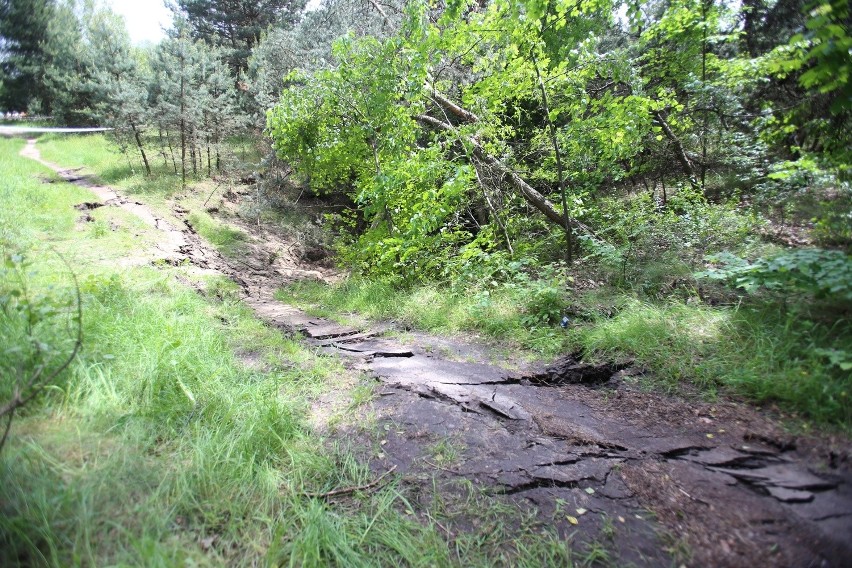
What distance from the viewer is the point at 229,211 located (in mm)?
10984

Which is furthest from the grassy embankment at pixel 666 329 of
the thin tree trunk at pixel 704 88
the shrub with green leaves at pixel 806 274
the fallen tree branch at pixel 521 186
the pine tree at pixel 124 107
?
the pine tree at pixel 124 107

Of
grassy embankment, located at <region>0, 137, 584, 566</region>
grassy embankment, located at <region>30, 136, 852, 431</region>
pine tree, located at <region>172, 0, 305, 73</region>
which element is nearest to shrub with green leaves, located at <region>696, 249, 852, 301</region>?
grassy embankment, located at <region>30, 136, 852, 431</region>

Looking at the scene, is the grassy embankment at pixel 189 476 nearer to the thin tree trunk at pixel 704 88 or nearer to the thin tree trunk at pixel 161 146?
the thin tree trunk at pixel 704 88

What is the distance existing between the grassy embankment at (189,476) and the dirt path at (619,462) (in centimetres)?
22

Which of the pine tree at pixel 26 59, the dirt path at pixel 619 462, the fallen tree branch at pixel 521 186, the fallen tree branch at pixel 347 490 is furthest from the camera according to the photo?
the pine tree at pixel 26 59

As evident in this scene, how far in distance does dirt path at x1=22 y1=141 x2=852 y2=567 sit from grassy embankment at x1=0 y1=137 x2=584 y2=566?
22 cm

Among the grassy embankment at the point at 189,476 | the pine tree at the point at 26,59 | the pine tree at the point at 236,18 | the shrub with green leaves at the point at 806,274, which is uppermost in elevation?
the pine tree at the point at 236,18

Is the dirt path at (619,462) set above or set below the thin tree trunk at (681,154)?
below

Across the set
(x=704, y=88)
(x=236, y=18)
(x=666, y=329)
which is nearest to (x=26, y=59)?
(x=236, y=18)

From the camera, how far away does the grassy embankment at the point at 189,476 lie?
164cm

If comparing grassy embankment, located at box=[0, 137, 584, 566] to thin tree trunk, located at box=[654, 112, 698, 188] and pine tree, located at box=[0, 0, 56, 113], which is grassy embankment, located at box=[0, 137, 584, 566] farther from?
pine tree, located at box=[0, 0, 56, 113]

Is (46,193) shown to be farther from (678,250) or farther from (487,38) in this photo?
(678,250)

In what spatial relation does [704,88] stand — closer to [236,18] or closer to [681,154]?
[681,154]

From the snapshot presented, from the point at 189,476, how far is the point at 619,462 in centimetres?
243
